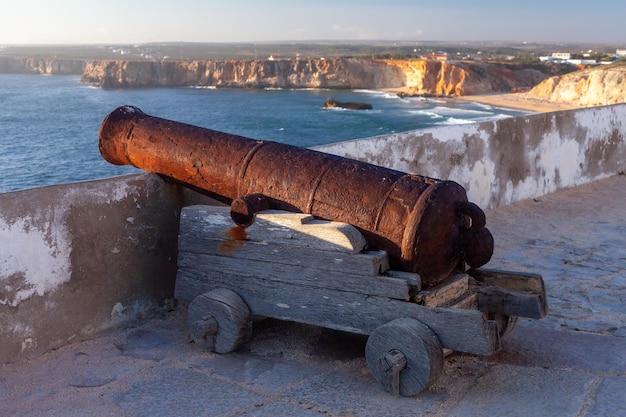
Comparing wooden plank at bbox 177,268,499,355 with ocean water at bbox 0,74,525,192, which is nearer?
wooden plank at bbox 177,268,499,355

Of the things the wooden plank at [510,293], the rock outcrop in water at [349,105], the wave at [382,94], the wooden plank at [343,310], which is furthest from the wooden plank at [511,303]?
the wave at [382,94]

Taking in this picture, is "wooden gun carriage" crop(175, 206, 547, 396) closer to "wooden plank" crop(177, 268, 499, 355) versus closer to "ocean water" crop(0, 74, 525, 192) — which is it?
"wooden plank" crop(177, 268, 499, 355)

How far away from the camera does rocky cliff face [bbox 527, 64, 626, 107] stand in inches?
1982

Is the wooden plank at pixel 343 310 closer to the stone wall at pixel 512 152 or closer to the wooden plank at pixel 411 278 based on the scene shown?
the wooden plank at pixel 411 278

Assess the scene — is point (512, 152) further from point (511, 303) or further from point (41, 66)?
point (41, 66)

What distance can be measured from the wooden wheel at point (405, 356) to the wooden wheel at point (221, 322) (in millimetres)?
707

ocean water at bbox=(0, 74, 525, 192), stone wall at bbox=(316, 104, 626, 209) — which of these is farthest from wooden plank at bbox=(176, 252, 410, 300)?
ocean water at bbox=(0, 74, 525, 192)

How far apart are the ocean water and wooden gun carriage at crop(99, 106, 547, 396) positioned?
27.6 meters

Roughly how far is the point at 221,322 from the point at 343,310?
1.95 feet

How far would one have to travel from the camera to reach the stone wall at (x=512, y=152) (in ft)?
20.1

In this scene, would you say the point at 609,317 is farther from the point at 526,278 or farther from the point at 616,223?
the point at 616,223

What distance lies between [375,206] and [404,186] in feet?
0.51

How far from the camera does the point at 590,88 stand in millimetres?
54688

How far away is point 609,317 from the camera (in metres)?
4.17
